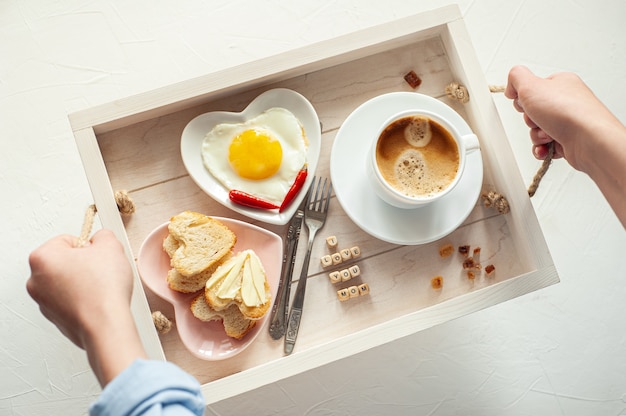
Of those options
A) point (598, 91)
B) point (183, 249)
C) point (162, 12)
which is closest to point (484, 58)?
point (598, 91)

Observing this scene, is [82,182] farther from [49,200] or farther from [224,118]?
[224,118]

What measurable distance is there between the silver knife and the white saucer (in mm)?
112

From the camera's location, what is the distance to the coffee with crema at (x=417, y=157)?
1185 millimetres

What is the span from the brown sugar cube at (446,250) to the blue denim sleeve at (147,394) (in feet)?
2.11

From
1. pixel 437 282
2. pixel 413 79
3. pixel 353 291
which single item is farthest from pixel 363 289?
pixel 413 79

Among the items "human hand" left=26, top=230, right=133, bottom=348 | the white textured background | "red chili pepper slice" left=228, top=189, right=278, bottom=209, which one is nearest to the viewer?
"human hand" left=26, top=230, right=133, bottom=348

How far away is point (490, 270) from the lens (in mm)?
1263

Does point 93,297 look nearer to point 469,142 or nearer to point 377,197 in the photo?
point 377,197

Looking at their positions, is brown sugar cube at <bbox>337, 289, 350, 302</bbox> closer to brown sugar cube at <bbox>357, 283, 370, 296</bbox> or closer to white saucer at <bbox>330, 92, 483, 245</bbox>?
brown sugar cube at <bbox>357, 283, 370, 296</bbox>

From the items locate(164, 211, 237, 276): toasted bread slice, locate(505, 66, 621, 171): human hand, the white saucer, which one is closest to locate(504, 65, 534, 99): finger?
locate(505, 66, 621, 171): human hand

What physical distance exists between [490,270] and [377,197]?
1.01 feet

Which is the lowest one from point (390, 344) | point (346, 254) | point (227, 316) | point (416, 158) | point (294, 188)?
point (390, 344)

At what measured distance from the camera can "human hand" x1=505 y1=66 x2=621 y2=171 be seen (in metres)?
1.10

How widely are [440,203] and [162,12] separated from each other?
0.98 metres
